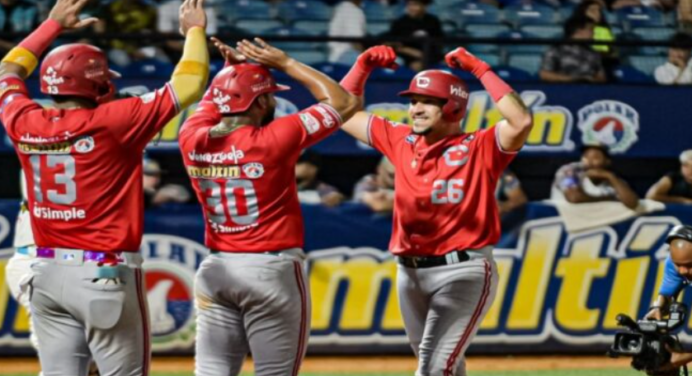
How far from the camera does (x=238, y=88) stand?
604 centimetres

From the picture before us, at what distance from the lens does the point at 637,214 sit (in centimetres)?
1062

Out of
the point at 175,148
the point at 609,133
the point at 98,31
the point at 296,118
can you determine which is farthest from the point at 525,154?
the point at 296,118

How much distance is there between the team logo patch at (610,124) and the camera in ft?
34.9

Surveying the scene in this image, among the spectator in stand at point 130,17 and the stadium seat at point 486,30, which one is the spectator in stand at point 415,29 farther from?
the spectator in stand at point 130,17

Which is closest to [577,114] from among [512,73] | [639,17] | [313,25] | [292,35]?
[512,73]

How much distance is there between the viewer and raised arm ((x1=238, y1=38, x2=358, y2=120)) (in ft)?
20.2

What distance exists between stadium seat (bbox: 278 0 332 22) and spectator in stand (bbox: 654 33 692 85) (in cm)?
290

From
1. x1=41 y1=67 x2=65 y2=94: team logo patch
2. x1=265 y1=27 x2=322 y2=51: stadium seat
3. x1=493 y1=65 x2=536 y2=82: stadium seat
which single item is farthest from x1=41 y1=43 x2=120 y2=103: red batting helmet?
x1=493 y1=65 x2=536 y2=82: stadium seat

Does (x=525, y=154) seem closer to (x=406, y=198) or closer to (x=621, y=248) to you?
(x=621, y=248)

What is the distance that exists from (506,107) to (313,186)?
4064 mm

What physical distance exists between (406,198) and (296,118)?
1014 mm

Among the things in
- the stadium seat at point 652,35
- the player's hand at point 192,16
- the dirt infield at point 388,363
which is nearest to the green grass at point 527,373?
the dirt infield at point 388,363

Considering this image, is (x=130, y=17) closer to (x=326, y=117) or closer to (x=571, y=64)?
(x=571, y=64)

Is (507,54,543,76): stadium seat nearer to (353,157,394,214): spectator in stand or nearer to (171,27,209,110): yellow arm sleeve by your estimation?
(353,157,394,214): spectator in stand
